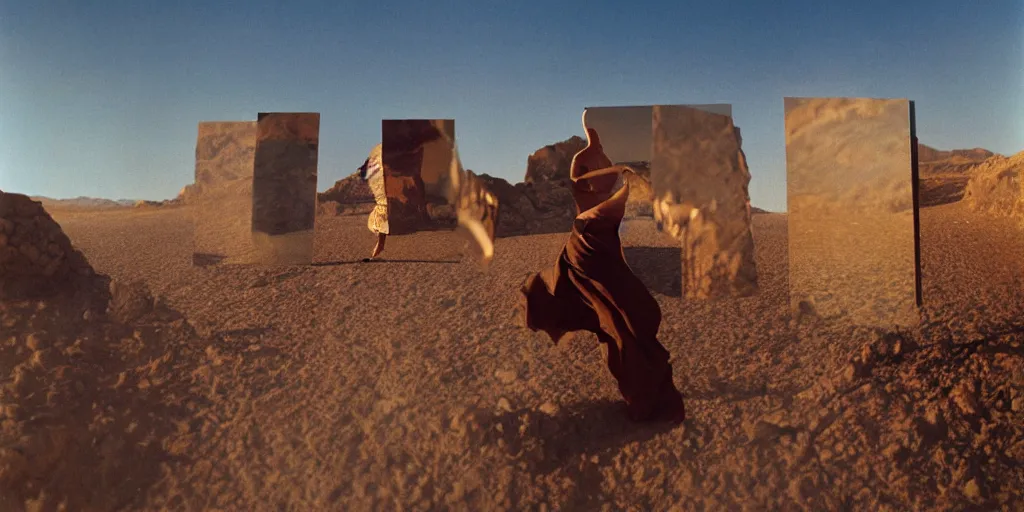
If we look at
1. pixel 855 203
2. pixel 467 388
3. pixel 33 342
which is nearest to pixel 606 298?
pixel 467 388

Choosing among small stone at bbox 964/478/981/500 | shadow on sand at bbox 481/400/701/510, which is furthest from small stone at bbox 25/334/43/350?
small stone at bbox 964/478/981/500

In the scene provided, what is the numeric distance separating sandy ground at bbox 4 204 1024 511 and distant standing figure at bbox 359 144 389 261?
0.17 meters

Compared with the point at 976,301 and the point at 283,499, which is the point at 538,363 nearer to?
the point at 283,499

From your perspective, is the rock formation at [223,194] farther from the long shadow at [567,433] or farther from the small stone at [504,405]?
the long shadow at [567,433]

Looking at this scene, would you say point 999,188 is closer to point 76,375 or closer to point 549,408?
point 549,408

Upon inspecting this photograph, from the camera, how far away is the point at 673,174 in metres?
4.67

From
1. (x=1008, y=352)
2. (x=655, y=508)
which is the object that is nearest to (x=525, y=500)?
(x=655, y=508)

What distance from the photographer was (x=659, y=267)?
16.4 feet

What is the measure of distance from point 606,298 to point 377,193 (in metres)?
2.60

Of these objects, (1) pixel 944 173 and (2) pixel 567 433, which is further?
(1) pixel 944 173

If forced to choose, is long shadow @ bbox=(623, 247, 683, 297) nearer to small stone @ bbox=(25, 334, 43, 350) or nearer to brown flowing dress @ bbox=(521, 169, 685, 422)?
brown flowing dress @ bbox=(521, 169, 685, 422)

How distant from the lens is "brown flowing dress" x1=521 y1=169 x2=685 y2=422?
11.3 ft

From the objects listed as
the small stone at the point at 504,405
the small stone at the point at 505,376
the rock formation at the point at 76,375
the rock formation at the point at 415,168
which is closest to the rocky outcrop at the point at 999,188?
the small stone at the point at 505,376

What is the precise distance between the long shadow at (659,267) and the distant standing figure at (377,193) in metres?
2.13
